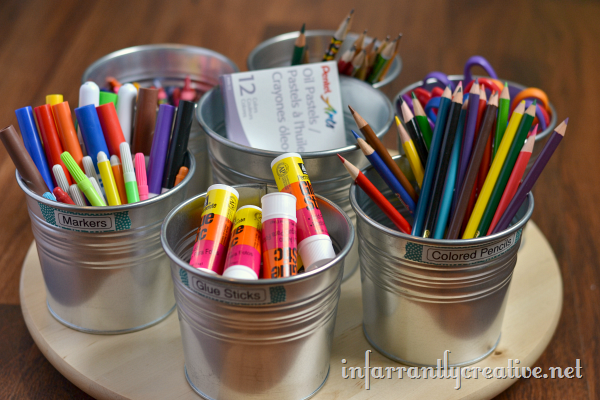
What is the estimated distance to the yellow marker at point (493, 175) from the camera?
0.44 m

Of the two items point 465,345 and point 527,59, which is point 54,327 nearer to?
point 465,345

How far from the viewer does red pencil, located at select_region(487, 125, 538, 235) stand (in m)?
0.42

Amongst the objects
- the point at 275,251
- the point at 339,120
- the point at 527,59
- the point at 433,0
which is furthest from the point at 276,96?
the point at 433,0

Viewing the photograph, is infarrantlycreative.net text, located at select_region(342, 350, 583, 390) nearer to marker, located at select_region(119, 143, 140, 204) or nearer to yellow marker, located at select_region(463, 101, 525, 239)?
yellow marker, located at select_region(463, 101, 525, 239)

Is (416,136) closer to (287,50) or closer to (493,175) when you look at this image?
(493,175)

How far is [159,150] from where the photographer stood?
0.48m

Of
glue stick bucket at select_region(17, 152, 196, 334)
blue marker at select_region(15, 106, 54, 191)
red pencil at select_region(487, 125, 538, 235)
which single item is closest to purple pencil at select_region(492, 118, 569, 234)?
red pencil at select_region(487, 125, 538, 235)

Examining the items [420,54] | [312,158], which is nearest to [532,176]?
[312,158]

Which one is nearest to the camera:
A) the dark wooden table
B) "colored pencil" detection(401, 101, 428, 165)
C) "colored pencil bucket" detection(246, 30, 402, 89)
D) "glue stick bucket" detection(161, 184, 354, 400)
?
"glue stick bucket" detection(161, 184, 354, 400)

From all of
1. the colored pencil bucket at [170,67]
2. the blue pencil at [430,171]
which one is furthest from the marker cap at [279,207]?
the colored pencil bucket at [170,67]

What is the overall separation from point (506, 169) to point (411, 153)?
0.07 metres

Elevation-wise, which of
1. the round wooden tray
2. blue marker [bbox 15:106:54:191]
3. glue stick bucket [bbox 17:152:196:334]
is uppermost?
blue marker [bbox 15:106:54:191]

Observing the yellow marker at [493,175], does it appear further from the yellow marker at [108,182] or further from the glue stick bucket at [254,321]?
the yellow marker at [108,182]

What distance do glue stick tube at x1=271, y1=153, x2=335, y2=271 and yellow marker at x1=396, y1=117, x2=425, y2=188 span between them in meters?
0.08
